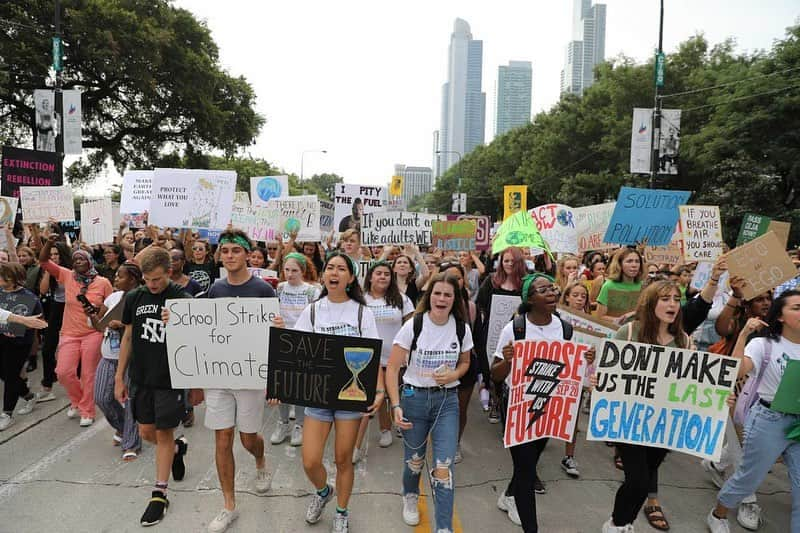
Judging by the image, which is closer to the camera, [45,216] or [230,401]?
[230,401]

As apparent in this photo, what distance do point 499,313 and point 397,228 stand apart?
3.08 m

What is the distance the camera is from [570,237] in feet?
28.1

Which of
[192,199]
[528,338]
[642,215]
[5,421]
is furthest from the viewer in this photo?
[192,199]

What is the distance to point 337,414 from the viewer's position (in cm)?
371

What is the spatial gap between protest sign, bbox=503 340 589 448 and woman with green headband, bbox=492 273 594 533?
0.26ft

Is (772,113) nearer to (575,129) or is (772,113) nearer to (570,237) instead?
(570,237)

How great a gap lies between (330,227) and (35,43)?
19.4 m

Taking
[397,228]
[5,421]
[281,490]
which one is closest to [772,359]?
[281,490]

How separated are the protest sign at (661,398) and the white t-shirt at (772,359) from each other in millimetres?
340

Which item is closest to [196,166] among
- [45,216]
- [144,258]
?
[45,216]

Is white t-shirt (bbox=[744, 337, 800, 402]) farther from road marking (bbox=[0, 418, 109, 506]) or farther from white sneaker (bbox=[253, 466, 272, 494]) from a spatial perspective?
road marking (bbox=[0, 418, 109, 506])

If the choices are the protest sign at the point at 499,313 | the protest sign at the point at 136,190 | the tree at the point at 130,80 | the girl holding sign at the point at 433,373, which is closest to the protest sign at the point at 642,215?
the protest sign at the point at 499,313

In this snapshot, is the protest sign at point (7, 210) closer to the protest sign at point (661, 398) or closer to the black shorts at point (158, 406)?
the black shorts at point (158, 406)

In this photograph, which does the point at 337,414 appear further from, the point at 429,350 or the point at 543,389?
the point at 543,389
